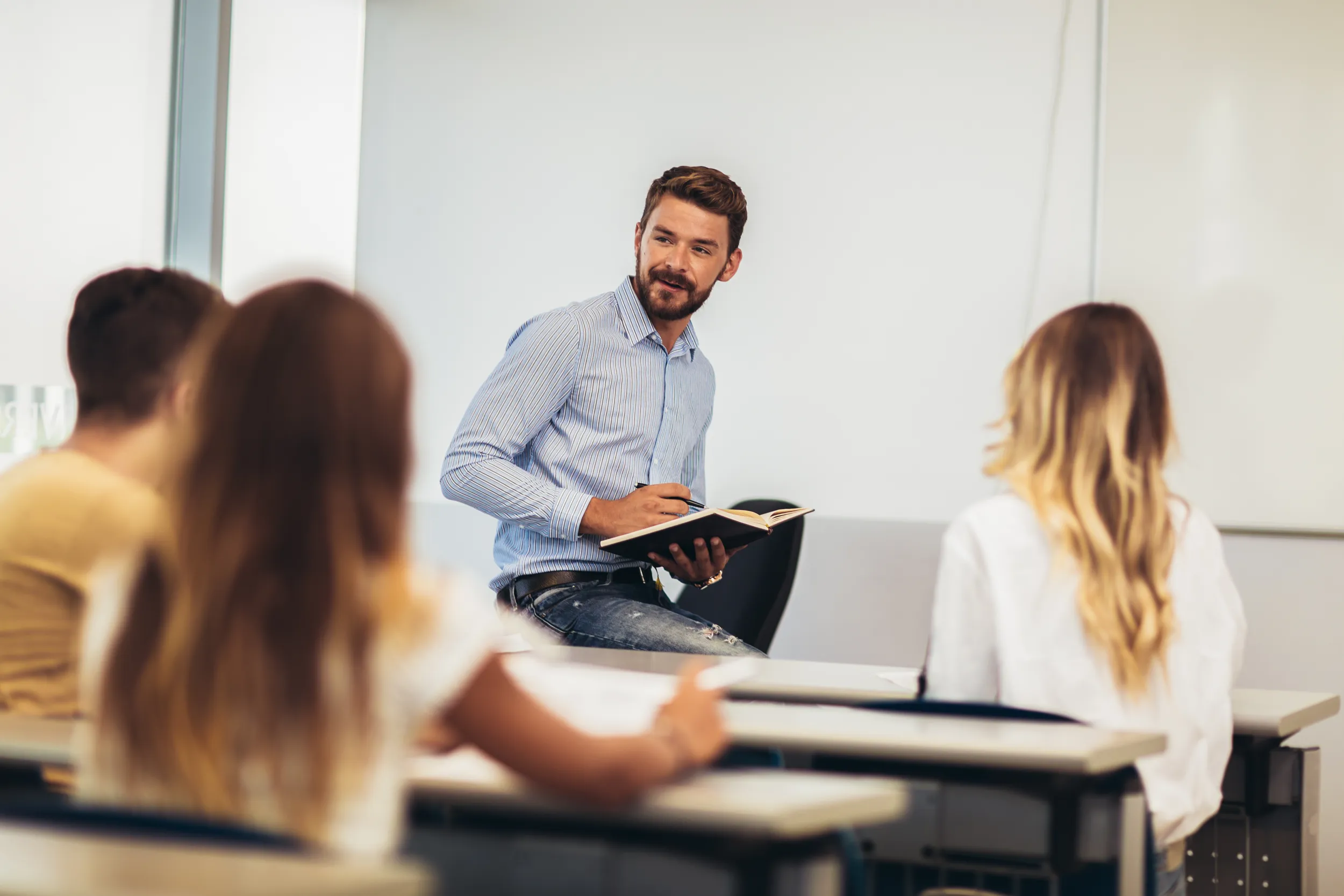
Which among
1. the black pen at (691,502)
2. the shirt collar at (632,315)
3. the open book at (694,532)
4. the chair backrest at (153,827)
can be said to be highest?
the shirt collar at (632,315)

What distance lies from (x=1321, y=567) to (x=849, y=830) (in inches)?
100.0

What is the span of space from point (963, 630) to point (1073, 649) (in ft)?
0.52

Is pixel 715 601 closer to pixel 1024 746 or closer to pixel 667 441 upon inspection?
pixel 667 441

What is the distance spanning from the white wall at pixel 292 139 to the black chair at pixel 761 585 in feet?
5.19

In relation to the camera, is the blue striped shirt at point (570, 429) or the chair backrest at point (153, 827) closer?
the chair backrest at point (153, 827)

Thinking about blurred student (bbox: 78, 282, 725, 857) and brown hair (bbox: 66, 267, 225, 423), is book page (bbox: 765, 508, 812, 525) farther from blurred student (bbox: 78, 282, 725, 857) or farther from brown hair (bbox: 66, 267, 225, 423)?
blurred student (bbox: 78, 282, 725, 857)

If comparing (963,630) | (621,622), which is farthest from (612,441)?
(963,630)

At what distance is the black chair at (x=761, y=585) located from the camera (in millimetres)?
3418

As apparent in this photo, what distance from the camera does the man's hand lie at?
284cm

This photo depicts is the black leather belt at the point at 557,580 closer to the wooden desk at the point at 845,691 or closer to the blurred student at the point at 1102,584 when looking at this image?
the wooden desk at the point at 845,691

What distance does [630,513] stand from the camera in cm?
292

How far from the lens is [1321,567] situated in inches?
147

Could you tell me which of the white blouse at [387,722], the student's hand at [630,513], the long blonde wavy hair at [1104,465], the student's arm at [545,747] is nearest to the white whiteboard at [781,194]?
the student's hand at [630,513]

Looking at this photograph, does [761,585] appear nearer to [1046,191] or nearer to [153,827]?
[1046,191]
